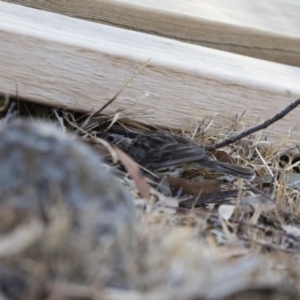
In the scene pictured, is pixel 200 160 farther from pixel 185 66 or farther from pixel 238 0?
pixel 238 0

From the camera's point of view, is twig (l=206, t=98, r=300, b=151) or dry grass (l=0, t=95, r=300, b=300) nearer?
dry grass (l=0, t=95, r=300, b=300)

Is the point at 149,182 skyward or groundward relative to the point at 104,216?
groundward

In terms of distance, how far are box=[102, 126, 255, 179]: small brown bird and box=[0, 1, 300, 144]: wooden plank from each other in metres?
0.06

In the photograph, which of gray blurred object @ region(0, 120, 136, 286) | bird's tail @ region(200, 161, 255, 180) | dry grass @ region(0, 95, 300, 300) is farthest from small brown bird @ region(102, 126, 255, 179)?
gray blurred object @ region(0, 120, 136, 286)

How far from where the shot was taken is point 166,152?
1.68m

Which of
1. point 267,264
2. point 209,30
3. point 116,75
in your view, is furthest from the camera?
point 209,30

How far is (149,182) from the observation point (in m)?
1.50

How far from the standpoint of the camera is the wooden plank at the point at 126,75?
1557mm

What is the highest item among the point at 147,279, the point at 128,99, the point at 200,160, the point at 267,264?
the point at 147,279

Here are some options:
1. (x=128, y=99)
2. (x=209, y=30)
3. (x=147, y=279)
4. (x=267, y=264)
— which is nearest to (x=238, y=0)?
(x=209, y=30)

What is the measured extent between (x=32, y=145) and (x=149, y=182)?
62 cm

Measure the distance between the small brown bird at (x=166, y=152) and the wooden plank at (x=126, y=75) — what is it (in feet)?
0.20

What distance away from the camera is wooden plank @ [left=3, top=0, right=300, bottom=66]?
6.72ft

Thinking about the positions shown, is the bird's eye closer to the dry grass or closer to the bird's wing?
the bird's wing
